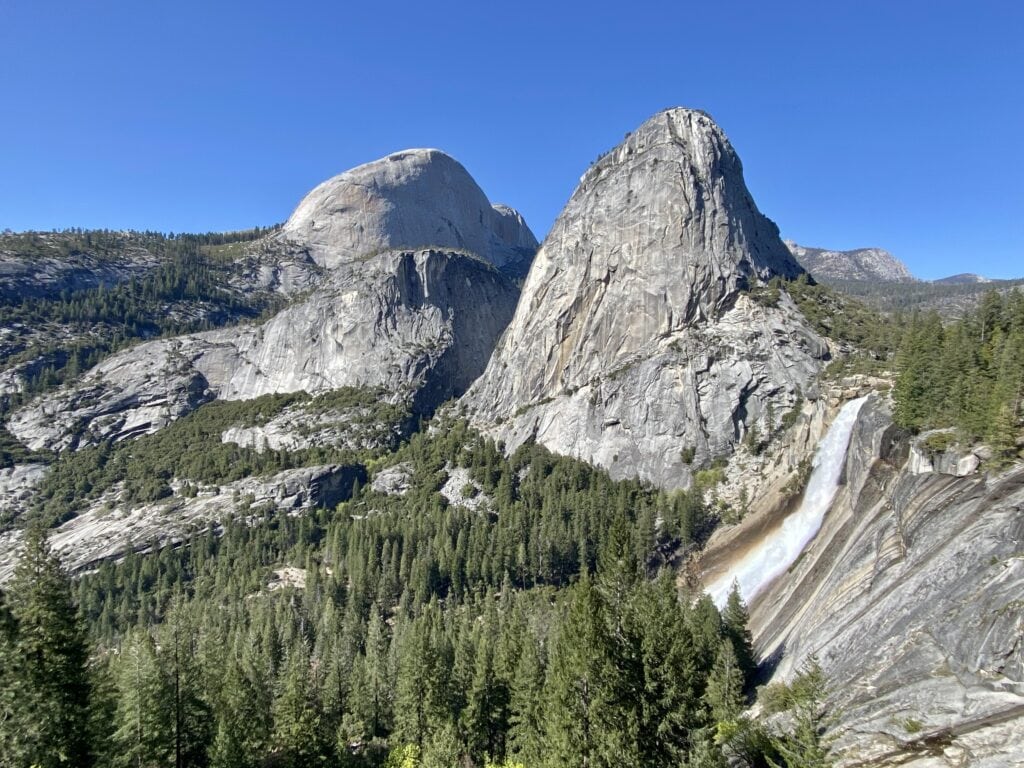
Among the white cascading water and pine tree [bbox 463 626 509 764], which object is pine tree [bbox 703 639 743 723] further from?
the white cascading water

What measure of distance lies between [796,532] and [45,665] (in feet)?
226

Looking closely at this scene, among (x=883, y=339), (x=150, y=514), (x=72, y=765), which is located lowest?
(x=150, y=514)

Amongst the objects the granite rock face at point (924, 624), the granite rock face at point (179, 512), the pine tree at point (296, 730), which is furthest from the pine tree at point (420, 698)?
the granite rock face at point (179, 512)

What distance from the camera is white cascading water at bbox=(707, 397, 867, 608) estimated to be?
65875 millimetres

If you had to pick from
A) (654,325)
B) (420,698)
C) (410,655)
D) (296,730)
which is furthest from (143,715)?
(654,325)

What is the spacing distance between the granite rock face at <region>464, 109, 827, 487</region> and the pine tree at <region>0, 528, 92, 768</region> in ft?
308

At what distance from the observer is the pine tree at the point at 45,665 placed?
78.5 ft

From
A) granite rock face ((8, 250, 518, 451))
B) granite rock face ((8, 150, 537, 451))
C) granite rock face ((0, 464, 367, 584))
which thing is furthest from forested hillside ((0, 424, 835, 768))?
granite rock face ((8, 250, 518, 451))

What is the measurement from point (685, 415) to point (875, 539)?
6864cm

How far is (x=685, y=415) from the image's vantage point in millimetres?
112250

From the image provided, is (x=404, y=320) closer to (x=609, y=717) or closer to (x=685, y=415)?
(x=685, y=415)

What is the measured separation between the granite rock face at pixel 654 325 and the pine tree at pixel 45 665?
93.9 meters

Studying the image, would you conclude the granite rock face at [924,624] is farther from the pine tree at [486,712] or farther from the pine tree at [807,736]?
the pine tree at [486,712]

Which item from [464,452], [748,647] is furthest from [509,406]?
[748,647]
